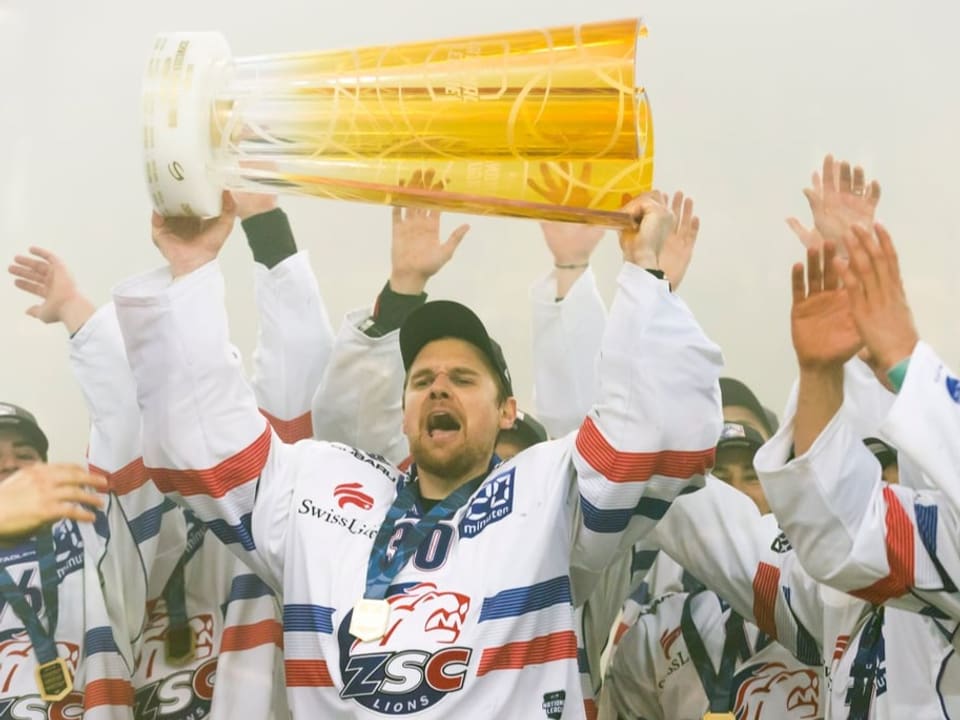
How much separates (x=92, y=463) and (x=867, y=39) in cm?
166

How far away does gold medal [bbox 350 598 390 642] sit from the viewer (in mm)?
1581

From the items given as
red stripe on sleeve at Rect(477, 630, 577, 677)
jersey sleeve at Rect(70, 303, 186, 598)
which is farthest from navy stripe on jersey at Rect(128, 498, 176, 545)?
red stripe on sleeve at Rect(477, 630, 577, 677)

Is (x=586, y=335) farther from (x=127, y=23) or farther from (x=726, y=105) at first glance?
(x=127, y=23)

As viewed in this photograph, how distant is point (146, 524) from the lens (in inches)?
80.4

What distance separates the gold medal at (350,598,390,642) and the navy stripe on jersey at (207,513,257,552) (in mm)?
221

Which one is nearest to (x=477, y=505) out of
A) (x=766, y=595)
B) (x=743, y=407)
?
(x=766, y=595)

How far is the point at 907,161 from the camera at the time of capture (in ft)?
7.93

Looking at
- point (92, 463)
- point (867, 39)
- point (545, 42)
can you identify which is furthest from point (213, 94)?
point (867, 39)

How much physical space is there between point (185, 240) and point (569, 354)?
725 mm

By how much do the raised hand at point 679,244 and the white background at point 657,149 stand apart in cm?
49

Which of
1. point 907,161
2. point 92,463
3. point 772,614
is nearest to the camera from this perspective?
point 772,614

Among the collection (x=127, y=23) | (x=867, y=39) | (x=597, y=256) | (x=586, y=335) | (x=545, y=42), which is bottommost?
(x=586, y=335)

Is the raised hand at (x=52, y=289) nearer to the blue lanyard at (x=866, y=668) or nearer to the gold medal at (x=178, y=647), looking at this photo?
the gold medal at (x=178, y=647)

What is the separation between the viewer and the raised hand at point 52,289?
218cm
